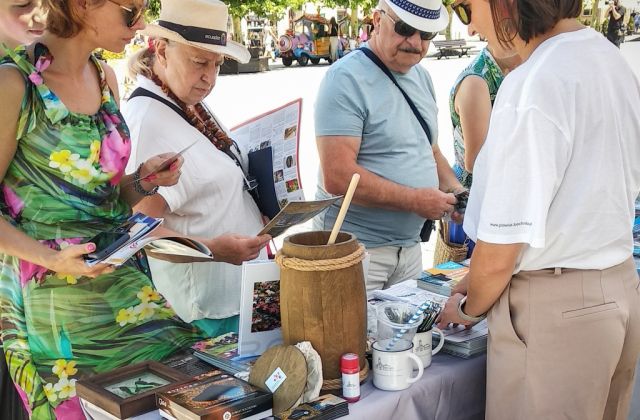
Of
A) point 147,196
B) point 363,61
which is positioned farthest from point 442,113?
point 147,196

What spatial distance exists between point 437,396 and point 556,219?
54cm

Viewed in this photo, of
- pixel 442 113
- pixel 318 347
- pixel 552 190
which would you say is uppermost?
pixel 552 190

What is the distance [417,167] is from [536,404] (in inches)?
54.6

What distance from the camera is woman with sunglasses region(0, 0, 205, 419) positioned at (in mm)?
1729

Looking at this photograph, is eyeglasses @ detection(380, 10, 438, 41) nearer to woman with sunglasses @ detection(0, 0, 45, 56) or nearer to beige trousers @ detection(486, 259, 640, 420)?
woman with sunglasses @ detection(0, 0, 45, 56)

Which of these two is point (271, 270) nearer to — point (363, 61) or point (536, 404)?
point (536, 404)

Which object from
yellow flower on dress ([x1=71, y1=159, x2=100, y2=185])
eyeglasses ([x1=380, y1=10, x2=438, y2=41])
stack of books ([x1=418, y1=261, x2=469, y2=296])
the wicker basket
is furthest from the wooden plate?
the wicker basket

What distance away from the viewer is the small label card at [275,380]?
1.55 meters

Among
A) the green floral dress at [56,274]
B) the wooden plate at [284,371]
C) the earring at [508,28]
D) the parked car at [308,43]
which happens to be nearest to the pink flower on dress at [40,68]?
the green floral dress at [56,274]

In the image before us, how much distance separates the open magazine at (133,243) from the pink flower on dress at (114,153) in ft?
0.52

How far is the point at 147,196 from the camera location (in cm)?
219

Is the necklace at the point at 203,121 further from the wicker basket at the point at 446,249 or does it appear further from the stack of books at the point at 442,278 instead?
the wicker basket at the point at 446,249

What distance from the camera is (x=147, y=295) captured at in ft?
6.41

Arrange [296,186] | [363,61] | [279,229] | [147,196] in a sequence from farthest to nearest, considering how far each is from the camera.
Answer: [363,61], [296,186], [147,196], [279,229]
